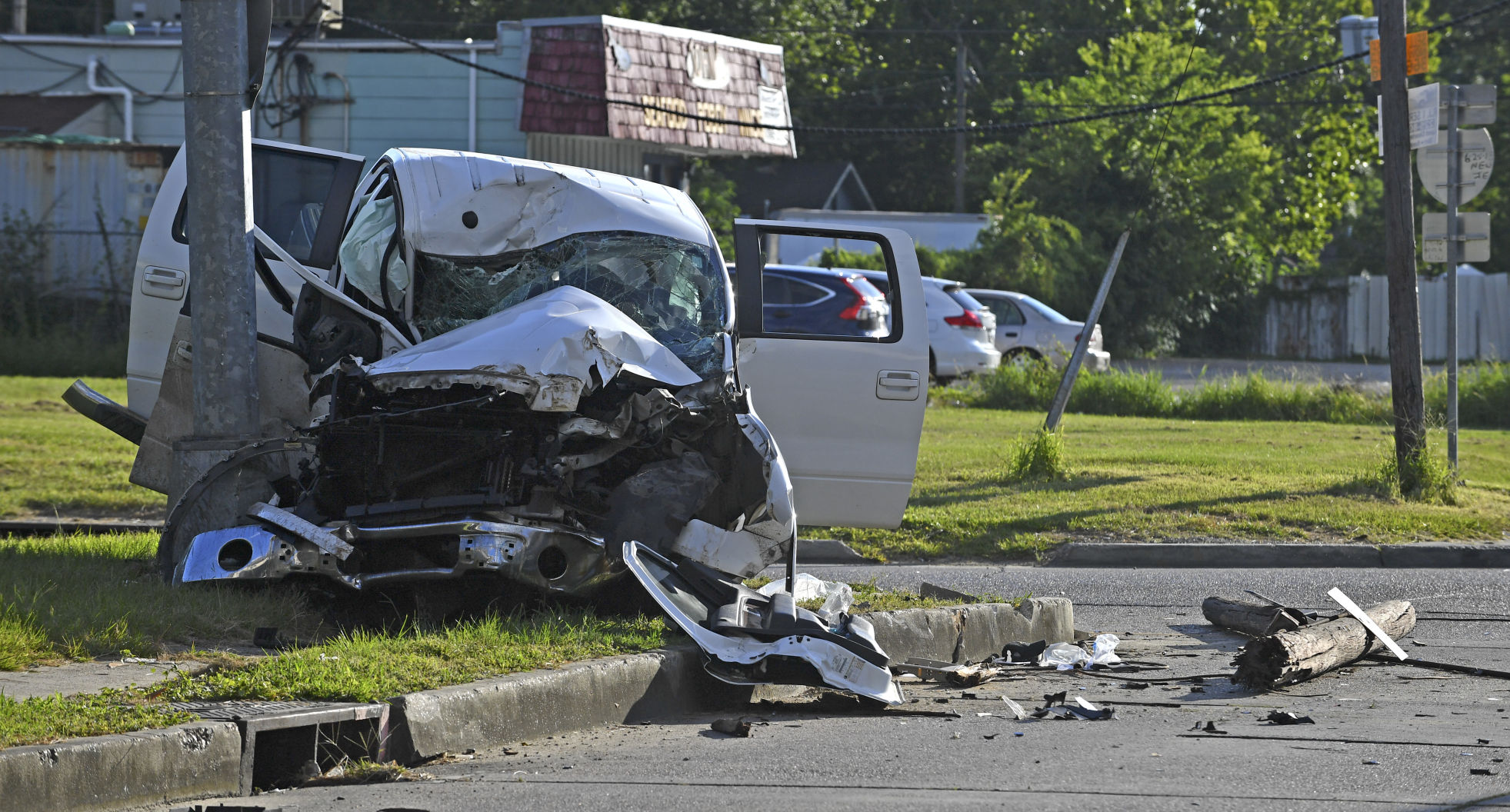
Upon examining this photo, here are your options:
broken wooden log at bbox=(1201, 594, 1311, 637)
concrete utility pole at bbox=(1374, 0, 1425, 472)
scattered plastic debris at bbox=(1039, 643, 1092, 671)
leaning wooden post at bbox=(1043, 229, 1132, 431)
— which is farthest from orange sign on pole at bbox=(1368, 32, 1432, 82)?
scattered plastic debris at bbox=(1039, 643, 1092, 671)

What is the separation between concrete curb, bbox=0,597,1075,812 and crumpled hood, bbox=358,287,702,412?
3.54ft

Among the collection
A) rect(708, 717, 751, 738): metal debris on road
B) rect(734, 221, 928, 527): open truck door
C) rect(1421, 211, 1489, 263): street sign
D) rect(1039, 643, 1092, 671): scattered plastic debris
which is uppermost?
rect(1421, 211, 1489, 263): street sign

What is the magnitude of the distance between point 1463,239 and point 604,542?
8.85m

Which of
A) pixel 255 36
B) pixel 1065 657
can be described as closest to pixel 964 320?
pixel 1065 657

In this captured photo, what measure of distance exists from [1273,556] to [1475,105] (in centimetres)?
447

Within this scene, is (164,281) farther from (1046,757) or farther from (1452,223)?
(1452,223)

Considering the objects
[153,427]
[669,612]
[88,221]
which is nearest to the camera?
[669,612]

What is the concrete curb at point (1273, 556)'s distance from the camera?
985cm

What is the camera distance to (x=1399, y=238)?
12008 millimetres

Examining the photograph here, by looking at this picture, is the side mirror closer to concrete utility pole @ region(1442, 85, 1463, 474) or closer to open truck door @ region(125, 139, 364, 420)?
open truck door @ region(125, 139, 364, 420)

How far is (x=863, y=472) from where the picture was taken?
8.09 metres

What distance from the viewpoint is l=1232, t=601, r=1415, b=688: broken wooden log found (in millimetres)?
5812

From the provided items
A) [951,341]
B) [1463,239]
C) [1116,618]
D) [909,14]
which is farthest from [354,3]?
[1116,618]

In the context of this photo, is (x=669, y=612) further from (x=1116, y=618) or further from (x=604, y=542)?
(x=1116, y=618)
